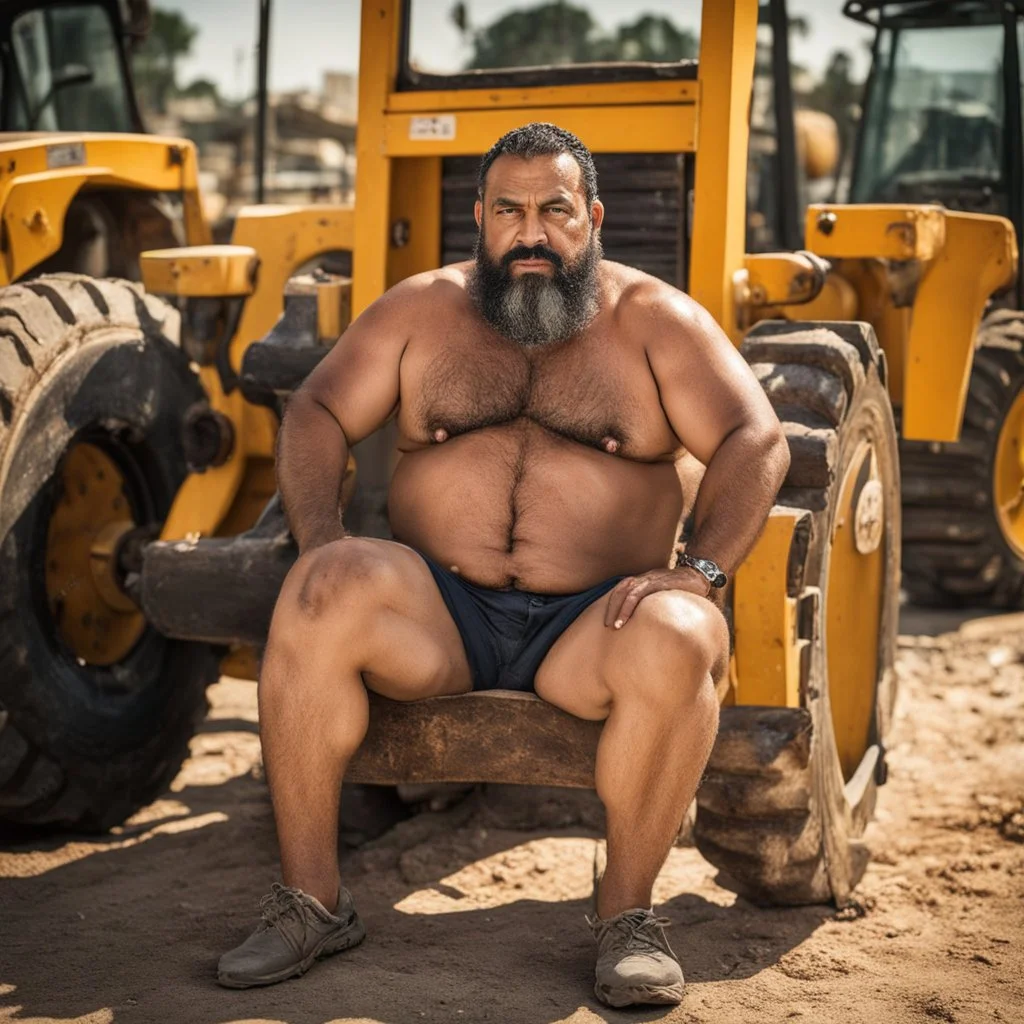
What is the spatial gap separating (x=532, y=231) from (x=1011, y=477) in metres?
4.91

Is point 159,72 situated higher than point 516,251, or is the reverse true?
point 159,72

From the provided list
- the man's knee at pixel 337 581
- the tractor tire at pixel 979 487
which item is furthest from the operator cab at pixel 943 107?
the man's knee at pixel 337 581

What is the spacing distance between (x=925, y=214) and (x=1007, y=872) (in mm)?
2060

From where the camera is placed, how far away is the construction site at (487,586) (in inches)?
137

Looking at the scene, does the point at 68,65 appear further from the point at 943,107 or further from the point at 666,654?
the point at 666,654

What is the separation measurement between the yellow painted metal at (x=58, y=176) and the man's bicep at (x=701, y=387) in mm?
2315

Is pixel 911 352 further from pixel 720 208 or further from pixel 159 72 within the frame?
pixel 159 72

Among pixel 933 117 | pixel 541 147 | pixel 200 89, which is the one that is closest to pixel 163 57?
pixel 200 89

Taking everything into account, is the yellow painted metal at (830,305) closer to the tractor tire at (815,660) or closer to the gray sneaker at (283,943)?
the tractor tire at (815,660)

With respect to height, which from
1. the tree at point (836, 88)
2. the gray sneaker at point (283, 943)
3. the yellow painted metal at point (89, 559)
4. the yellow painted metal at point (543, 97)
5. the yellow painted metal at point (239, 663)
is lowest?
the gray sneaker at point (283, 943)

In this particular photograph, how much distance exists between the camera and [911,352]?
5.66 meters

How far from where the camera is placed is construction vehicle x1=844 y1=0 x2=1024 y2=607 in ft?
25.3

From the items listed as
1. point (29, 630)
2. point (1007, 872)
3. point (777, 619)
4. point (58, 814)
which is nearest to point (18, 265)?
point (29, 630)

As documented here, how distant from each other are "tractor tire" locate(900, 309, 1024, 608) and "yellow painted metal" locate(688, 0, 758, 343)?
320cm
